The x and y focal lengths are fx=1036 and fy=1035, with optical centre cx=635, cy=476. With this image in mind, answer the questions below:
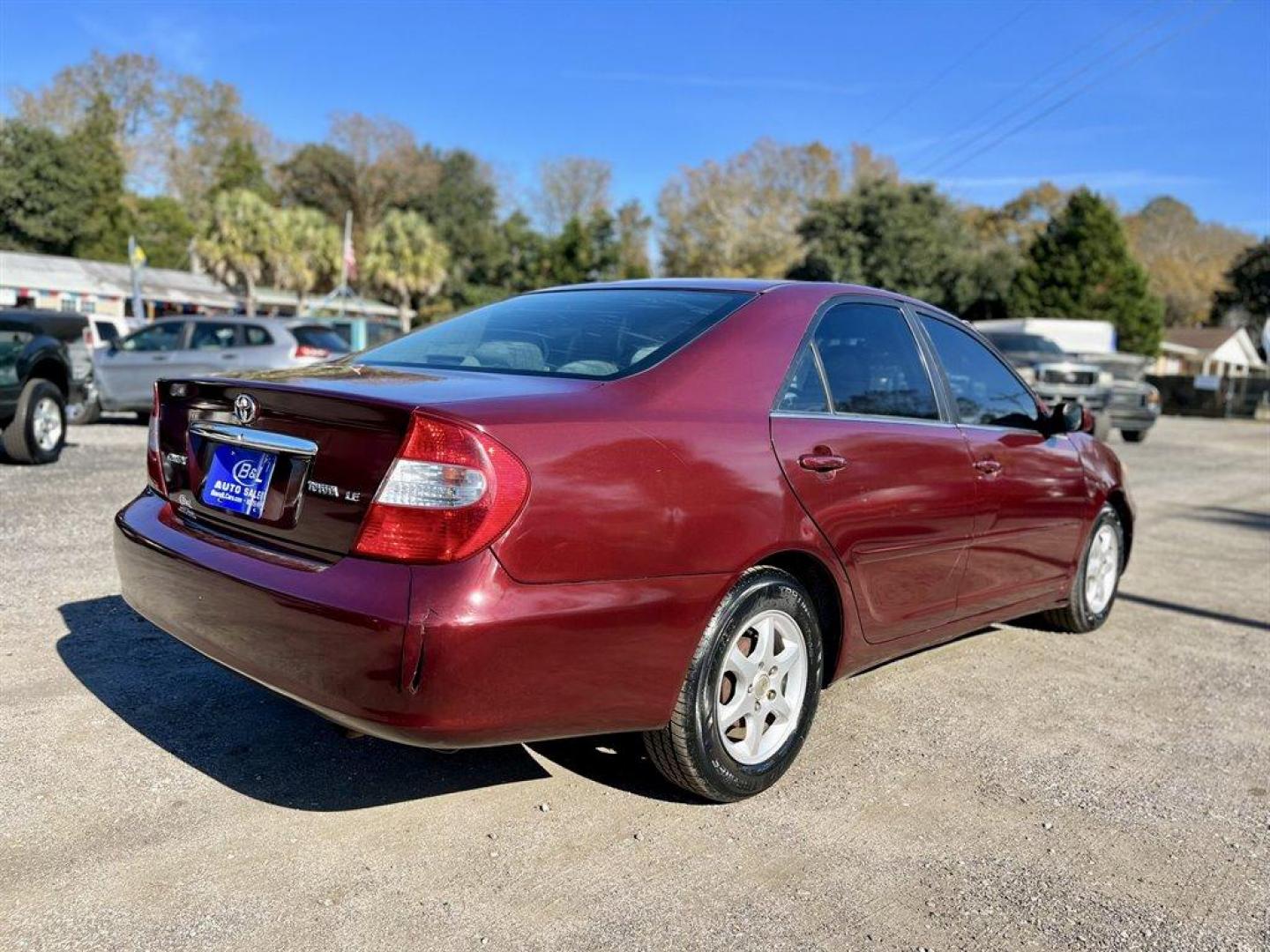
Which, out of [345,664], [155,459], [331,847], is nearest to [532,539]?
[345,664]

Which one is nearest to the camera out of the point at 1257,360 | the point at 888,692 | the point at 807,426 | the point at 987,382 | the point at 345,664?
the point at 345,664

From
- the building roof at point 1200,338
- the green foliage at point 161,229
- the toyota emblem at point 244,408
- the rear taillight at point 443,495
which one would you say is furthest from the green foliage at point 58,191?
the building roof at point 1200,338

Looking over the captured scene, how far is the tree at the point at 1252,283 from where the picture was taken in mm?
58844

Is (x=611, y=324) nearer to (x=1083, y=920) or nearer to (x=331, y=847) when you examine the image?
(x=331, y=847)

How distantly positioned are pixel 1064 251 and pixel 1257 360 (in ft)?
98.0

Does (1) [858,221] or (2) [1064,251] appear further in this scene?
(2) [1064,251]

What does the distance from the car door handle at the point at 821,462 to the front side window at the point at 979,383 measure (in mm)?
1074

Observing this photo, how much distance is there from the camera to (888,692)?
14.1ft

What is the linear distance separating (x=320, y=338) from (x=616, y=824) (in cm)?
1209

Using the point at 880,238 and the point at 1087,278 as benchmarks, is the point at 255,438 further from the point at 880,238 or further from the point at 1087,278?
the point at 1087,278

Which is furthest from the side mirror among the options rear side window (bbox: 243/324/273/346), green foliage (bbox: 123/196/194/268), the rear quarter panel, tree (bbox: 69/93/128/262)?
green foliage (bbox: 123/196/194/268)

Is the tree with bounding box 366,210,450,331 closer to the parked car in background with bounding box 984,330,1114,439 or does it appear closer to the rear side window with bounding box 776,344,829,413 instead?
the parked car in background with bounding box 984,330,1114,439

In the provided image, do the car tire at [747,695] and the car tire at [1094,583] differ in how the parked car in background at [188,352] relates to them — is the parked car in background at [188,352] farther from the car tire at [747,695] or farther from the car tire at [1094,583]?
the car tire at [747,695]

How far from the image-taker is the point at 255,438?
2.89 meters
